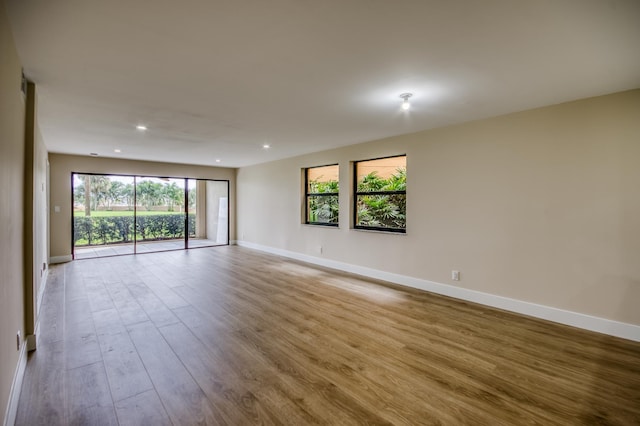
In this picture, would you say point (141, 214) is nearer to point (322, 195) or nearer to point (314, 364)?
point (322, 195)

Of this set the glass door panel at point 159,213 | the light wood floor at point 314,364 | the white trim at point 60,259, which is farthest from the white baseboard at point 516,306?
the white trim at point 60,259

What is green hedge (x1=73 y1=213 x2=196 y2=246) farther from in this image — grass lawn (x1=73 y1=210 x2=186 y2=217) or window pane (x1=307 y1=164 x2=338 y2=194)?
window pane (x1=307 y1=164 x2=338 y2=194)

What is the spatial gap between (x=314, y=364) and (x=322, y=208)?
4293 mm

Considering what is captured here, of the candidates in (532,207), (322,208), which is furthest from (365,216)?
(532,207)

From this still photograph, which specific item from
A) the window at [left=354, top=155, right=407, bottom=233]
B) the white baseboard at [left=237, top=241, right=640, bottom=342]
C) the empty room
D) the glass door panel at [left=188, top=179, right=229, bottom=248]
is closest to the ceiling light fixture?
the empty room

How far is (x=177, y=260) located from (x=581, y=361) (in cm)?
697

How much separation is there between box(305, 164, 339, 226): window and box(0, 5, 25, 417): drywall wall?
468 centimetres

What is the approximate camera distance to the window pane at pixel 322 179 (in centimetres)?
627

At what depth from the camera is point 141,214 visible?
26.6 feet

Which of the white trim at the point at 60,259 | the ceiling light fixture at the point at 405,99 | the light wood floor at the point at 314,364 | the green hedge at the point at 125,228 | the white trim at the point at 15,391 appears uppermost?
the ceiling light fixture at the point at 405,99

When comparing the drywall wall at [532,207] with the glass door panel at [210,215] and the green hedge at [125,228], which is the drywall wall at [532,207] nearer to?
the glass door panel at [210,215]

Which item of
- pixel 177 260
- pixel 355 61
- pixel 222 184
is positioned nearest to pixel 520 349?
pixel 355 61

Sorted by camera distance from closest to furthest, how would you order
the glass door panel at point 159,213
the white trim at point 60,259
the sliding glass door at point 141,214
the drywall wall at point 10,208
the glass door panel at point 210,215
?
the drywall wall at point 10,208
the white trim at point 60,259
the sliding glass door at point 141,214
the glass door panel at point 159,213
the glass door panel at point 210,215

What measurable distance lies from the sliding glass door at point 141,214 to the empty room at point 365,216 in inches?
81.2
